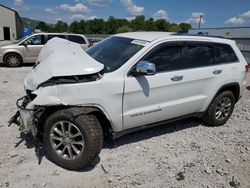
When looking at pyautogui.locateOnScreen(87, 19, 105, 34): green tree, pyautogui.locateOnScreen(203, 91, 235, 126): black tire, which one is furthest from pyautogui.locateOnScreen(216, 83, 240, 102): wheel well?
pyautogui.locateOnScreen(87, 19, 105, 34): green tree

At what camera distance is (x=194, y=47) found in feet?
13.9

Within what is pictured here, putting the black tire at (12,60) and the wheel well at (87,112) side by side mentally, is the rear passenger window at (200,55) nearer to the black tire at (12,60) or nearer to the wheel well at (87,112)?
the wheel well at (87,112)

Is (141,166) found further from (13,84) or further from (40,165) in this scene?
(13,84)

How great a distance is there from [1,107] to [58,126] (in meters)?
2.81

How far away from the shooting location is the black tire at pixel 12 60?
→ 1099cm

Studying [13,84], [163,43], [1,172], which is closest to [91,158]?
[1,172]

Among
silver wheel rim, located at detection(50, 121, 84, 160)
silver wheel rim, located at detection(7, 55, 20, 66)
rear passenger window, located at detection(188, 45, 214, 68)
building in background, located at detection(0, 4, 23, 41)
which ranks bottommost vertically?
silver wheel rim, located at detection(50, 121, 84, 160)

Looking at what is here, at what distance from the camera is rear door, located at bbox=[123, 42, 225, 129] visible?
3527 mm

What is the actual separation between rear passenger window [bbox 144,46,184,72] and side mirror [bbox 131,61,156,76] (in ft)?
0.95

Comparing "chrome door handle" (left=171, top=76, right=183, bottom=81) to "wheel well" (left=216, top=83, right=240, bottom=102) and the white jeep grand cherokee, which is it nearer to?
the white jeep grand cherokee

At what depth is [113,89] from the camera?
129 inches

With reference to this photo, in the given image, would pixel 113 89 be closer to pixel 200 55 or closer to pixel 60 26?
pixel 200 55

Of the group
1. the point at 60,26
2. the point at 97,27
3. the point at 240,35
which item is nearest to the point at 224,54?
the point at 240,35

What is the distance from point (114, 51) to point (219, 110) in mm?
2435
